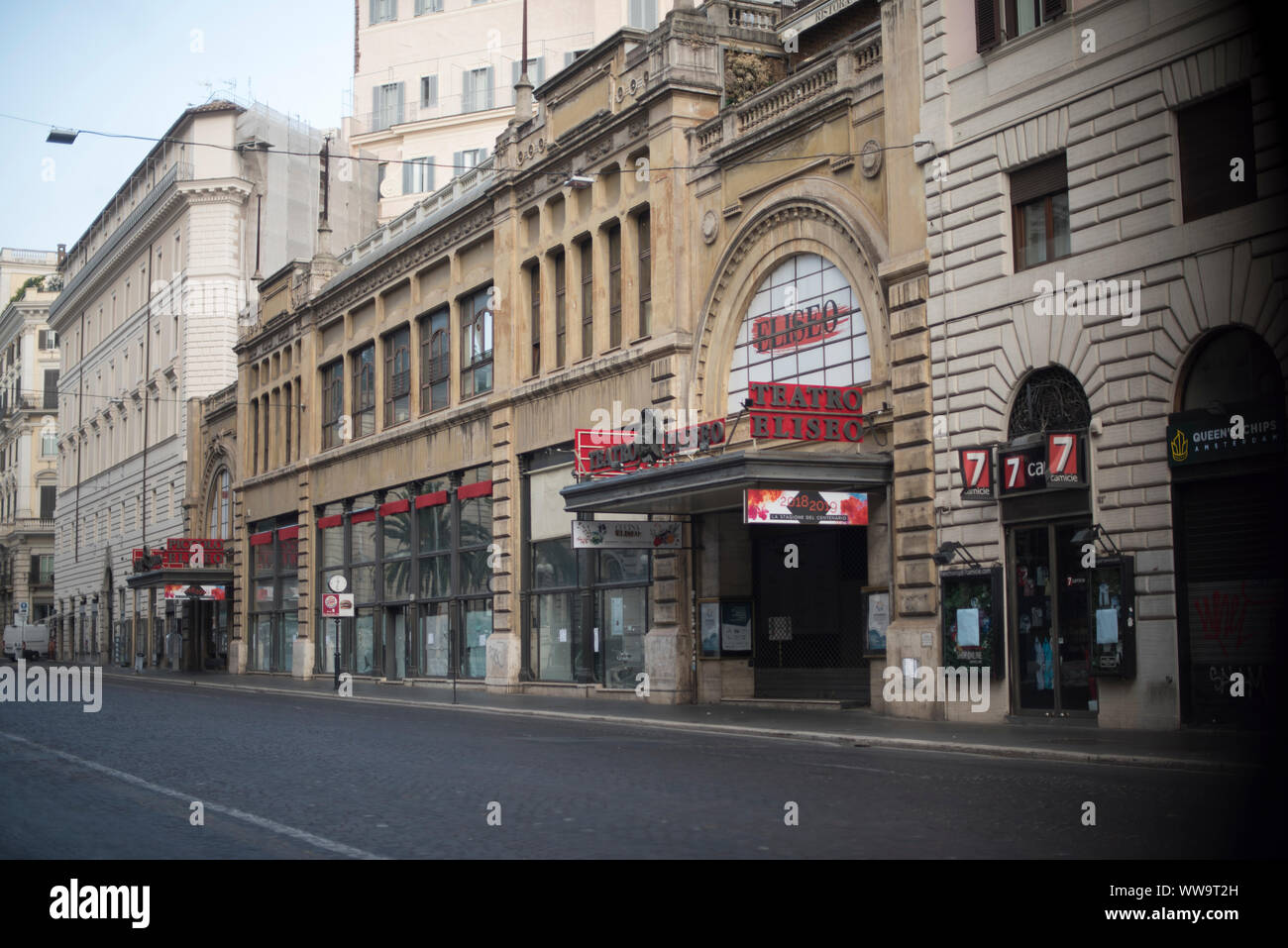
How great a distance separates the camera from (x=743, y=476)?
74.5ft

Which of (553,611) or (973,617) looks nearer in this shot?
(973,617)

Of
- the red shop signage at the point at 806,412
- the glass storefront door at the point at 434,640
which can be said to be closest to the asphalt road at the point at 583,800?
the red shop signage at the point at 806,412

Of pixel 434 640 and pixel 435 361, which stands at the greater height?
pixel 435 361

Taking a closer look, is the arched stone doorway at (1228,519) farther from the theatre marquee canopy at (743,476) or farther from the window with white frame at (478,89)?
the window with white frame at (478,89)

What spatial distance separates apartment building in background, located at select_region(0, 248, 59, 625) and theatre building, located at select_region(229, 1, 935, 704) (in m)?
57.4

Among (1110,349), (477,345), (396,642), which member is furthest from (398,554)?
(1110,349)

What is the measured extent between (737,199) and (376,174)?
4421 cm

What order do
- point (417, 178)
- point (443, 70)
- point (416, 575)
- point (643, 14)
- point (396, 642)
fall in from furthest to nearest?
point (417, 178)
point (443, 70)
point (643, 14)
point (396, 642)
point (416, 575)

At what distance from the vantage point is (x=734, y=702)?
2816 cm

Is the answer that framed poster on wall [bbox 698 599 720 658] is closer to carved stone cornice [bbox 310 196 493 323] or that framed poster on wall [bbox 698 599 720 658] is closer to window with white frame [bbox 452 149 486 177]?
carved stone cornice [bbox 310 196 493 323]

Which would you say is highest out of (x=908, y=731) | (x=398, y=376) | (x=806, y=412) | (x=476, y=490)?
(x=398, y=376)

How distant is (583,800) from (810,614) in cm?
1609

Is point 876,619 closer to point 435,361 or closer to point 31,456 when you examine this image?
point 435,361

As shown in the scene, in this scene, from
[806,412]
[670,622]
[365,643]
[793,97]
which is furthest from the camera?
[365,643]
